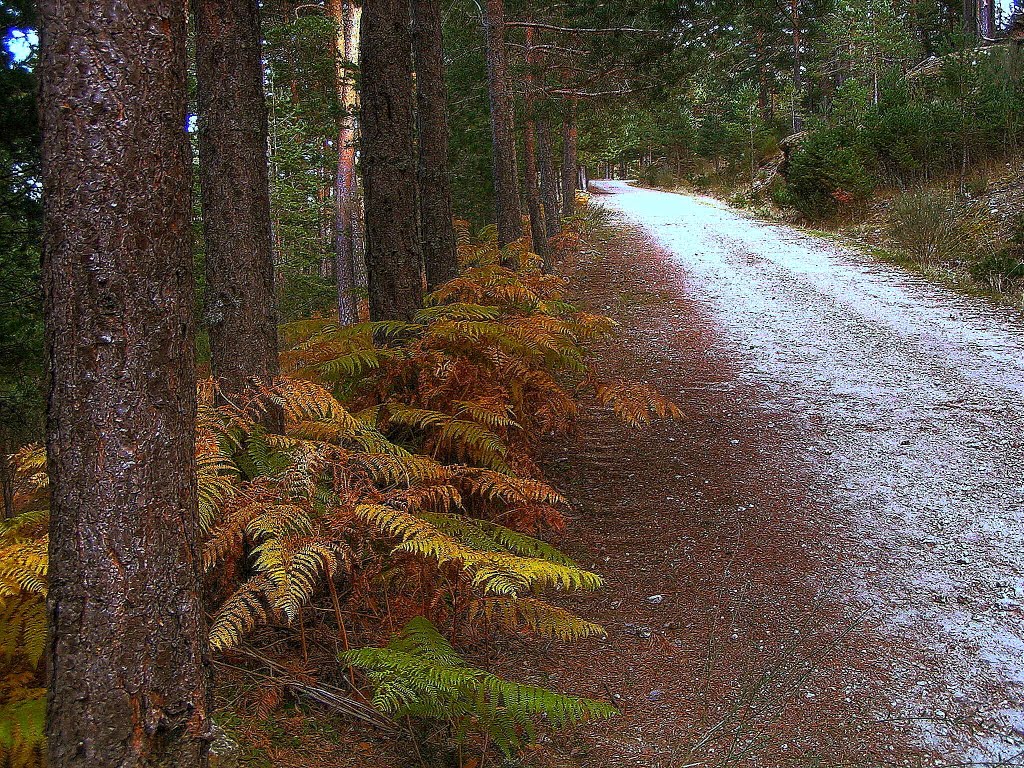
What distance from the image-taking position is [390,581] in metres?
3.83

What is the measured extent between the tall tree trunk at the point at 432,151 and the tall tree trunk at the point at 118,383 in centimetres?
552

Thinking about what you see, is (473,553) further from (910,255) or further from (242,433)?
(910,255)

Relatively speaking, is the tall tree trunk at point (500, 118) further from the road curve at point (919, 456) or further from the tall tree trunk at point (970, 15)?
the tall tree trunk at point (970, 15)

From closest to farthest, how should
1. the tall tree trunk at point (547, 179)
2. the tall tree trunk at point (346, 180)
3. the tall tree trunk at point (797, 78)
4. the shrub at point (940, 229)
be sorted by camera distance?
1. the shrub at point (940, 229)
2. the tall tree trunk at point (346, 180)
3. the tall tree trunk at point (547, 179)
4. the tall tree trunk at point (797, 78)

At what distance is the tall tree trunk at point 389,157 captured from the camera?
19.5 feet

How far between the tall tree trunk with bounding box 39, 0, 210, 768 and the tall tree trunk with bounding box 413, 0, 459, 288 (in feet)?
18.1

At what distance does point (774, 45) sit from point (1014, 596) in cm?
3544

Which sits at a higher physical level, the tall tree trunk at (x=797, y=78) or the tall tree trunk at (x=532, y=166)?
the tall tree trunk at (x=797, y=78)

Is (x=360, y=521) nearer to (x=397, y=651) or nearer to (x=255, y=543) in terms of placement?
(x=255, y=543)

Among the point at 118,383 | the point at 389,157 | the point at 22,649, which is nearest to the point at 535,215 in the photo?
the point at 389,157

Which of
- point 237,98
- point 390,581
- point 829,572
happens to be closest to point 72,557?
point 390,581

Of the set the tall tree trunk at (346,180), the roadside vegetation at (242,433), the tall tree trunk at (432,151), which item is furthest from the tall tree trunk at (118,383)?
the tall tree trunk at (346,180)

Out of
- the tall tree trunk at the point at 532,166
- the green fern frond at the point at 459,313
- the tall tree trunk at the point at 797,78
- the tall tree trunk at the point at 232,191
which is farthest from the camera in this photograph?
the tall tree trunk at the point at 797,78

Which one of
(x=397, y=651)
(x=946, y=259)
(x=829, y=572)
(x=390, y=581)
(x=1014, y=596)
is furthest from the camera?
(x=946, y=259)
